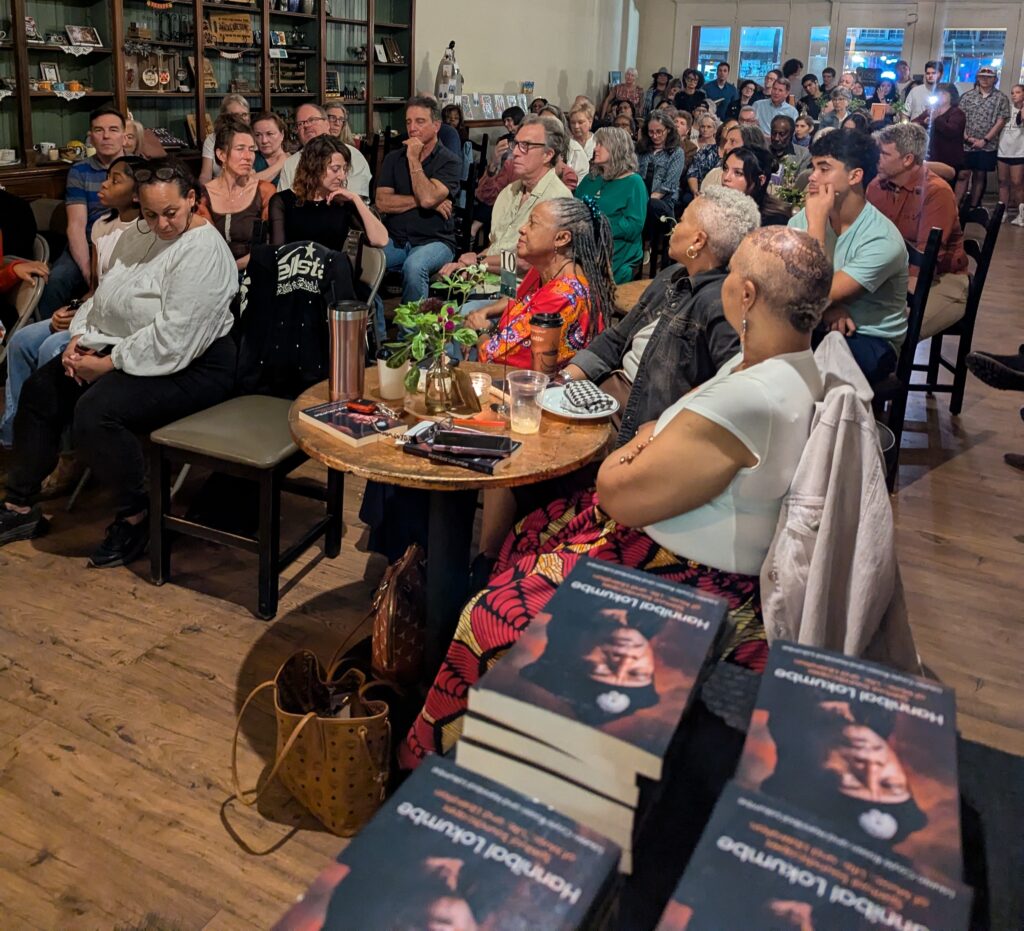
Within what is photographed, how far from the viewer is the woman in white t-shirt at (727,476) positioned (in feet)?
5.48

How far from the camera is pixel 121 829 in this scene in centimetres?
197

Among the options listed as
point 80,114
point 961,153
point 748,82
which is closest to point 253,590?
point 80,114

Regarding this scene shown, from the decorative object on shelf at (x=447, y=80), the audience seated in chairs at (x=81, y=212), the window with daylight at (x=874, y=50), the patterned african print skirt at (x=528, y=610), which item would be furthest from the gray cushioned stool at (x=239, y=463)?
the window with daylight at (x=874, y=50)

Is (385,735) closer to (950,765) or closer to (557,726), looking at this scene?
(557,726)

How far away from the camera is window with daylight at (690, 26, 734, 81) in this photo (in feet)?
49.6

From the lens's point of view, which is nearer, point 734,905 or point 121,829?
point 734,905

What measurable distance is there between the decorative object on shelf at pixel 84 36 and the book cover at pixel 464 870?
6286 millimetres

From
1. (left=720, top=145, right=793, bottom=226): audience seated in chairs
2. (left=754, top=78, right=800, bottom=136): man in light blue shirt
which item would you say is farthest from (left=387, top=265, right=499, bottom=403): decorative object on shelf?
(left=754, top=78, right=800, bottom=136): man in light blue shirt

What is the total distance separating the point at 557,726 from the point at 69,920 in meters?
1.34

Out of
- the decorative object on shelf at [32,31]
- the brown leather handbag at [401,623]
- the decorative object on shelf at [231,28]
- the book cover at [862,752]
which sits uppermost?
the decorative object on shelf at [231,28]

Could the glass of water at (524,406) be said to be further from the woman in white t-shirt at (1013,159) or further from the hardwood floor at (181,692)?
the woman in white t-shirt at (1013,159)

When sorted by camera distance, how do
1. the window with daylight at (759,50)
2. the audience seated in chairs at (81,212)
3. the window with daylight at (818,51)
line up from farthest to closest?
the window with daylight at (759,50), the window with daylight at (818,51), the audience seated in chairs at (81,212)

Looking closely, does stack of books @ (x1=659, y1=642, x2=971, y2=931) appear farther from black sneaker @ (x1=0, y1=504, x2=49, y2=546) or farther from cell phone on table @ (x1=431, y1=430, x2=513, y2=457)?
black sneaker @ (x1=0, y1=504, x2=49, y2=546)

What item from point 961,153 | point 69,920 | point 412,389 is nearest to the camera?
point 69,920
